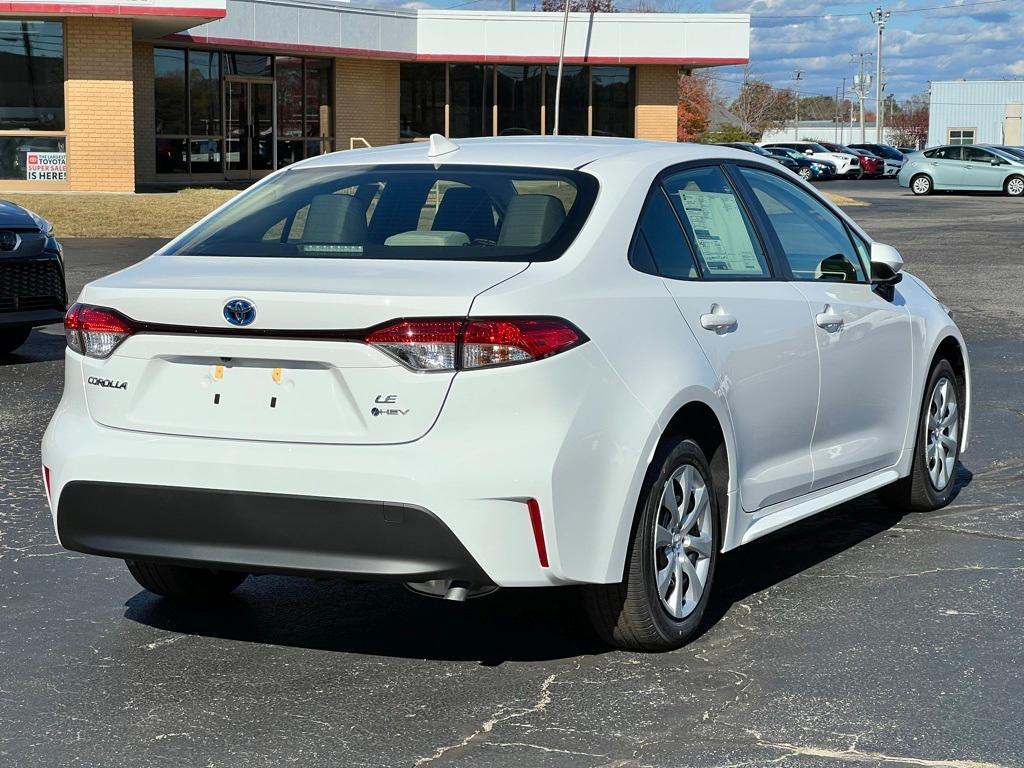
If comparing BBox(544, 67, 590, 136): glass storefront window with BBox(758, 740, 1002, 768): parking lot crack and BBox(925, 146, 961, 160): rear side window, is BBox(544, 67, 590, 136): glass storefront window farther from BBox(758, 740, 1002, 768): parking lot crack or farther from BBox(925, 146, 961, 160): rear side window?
BBox(758, 740, 1002, 768): parking lot crack

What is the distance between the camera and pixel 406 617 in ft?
17.8

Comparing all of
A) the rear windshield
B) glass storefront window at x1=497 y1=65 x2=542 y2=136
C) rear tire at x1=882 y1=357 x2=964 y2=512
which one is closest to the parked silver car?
glass storefront window at x1=497 y1=65 x2=542 y2=136

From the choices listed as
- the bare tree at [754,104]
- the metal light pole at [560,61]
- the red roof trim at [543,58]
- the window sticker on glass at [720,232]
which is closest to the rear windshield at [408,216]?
the window sticker on glass at [720,232]

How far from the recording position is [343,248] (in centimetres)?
493

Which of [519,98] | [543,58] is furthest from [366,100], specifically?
[543,58]

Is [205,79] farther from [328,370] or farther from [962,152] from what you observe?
[328,370]

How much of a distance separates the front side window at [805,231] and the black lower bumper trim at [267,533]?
2221 mm

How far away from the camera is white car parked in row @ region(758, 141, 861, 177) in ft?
208

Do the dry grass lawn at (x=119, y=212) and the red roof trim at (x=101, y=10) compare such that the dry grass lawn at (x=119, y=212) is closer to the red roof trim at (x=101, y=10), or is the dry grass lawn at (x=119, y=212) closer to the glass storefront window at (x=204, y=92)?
the red roof trim at (x=101, y=10)

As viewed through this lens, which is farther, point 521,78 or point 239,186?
point 521,78

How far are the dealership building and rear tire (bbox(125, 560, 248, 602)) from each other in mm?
27985

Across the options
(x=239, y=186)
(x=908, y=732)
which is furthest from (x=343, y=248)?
(x=239, y=186)

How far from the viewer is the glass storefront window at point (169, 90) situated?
40312 millimetres

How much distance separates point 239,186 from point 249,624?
115 feet
